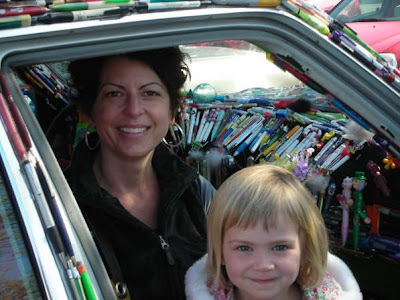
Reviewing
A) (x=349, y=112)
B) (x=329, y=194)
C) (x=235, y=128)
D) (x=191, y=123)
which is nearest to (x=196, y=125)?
(x=191, y=123)

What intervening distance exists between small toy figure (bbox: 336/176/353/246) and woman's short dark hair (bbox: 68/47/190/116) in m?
0.97

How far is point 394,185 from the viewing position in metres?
2.31

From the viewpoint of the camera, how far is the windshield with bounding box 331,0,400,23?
614 centimetres

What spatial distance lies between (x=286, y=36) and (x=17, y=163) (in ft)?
3.24

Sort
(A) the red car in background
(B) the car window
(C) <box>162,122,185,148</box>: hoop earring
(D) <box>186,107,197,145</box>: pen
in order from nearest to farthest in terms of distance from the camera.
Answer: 1. (B) the car window
2. (C) <box>162,122,185,148</box>: hoop earring
3. (D) <box>186,107,197,145</box>: pen
4. (A) the red car in background

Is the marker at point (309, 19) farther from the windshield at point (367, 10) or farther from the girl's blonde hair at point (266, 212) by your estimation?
the windshield at point (367, 10)

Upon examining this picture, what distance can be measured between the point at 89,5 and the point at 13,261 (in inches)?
27.0

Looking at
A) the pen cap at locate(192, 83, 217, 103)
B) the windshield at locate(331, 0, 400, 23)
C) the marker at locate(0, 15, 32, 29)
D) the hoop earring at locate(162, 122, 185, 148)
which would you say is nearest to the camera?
the marker at locate(0, 15, 32, 29)

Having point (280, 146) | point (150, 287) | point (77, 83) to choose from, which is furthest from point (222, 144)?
point (150, 287)

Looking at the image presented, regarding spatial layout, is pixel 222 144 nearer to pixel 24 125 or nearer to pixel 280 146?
pixel 280 146

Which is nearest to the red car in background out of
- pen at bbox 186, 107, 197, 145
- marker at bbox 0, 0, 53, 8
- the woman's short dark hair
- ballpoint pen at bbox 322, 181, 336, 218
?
pen at bbox 186, 107, 197, 145

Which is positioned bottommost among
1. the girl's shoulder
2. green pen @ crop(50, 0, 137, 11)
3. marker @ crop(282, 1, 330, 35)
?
the girl's shoulder

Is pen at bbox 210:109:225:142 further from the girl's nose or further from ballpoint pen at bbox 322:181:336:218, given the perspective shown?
the girl's nose

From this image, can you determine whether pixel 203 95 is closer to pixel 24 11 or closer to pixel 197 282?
pixel 197 282
